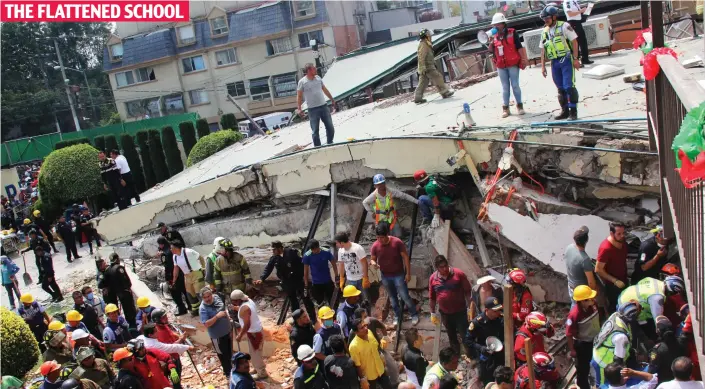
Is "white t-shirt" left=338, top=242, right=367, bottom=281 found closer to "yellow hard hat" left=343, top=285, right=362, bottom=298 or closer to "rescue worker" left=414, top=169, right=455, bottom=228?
"yellow hard hat" left=343, top=285, right=362, bottom=298

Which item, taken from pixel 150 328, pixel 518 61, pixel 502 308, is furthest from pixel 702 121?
pixel 518 61

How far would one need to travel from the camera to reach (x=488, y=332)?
641cm

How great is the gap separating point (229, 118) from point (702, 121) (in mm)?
24855

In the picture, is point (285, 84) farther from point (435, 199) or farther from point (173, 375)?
point (173, 375)

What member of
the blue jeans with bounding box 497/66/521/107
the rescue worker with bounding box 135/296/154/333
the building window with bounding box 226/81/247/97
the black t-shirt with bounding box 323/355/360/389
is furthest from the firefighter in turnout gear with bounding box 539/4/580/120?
the building window with bounding box 226/81/247/97

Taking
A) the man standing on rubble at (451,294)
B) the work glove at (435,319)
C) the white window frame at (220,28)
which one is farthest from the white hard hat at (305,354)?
the white window frame at (220,28)

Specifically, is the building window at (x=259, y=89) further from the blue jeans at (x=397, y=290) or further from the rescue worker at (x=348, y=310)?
the rescue worker at (x=348, y=310)

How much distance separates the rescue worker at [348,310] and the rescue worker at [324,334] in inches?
8.7

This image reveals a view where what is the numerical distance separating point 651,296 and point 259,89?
35.8 metres

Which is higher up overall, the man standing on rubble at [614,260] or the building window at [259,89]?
the building window at [259,89]

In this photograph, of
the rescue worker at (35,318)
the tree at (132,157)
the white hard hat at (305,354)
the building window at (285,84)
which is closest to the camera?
the white hard hat at (305,354)

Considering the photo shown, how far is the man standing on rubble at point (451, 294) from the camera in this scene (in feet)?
23.4

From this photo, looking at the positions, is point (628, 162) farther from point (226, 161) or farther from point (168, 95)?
point (168, 95)

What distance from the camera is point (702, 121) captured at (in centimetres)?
274
